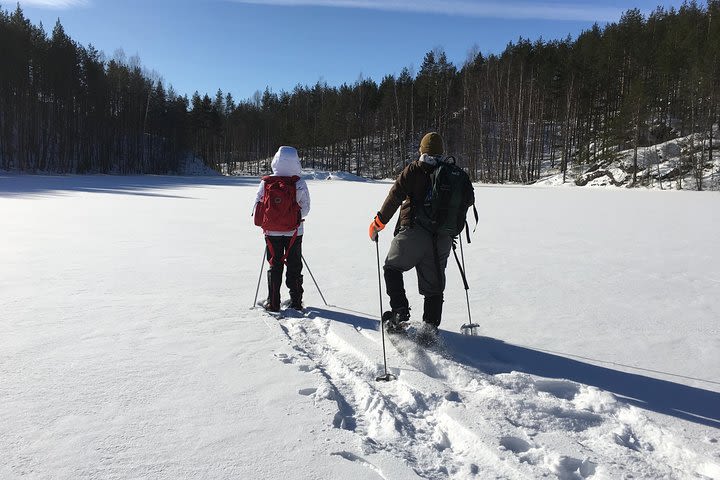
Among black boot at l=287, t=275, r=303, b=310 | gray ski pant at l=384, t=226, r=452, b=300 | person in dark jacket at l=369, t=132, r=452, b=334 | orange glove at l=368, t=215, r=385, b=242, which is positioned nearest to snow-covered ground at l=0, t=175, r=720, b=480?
black boot at l=287, t=275, r=303, b=310

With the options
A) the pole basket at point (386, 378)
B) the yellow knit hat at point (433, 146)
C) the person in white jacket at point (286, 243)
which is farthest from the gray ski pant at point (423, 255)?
the person in white jacket at point (286, 243)

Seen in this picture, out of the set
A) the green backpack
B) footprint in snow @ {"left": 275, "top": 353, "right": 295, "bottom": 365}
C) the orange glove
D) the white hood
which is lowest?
footprint in snow @ {"left": 275, "top": 353, "right": 295, "bottom": 365}

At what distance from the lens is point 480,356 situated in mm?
3535

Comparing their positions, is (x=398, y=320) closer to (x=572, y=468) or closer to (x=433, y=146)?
(x=433, y=146)

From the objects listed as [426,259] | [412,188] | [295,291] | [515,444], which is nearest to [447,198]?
[412,188]

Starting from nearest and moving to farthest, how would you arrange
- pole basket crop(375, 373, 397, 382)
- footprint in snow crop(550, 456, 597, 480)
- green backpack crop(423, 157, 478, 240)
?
footprint in snow crop(550, 456, 597, 480), pole basket crop(375, 373, 397, 382), green backpack crop(423, 157, 478, 240)

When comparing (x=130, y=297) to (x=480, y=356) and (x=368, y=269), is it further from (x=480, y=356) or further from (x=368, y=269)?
(x=480, y=356)

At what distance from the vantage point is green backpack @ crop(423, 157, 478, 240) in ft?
11.3

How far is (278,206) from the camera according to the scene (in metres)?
4.57

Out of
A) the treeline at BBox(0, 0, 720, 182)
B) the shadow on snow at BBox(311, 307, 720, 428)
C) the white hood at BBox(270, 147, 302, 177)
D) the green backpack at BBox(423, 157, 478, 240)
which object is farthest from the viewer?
the treeline at BBox(0, 0, 720, 182)

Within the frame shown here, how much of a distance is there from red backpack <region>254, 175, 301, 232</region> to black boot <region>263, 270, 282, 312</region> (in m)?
0.49

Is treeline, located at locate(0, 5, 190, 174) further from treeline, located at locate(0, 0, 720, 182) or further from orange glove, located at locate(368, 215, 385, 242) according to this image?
orange glove, located at locate(368, 215, 385, 242)

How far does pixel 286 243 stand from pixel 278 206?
454 millimetres

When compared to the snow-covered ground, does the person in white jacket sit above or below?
above
